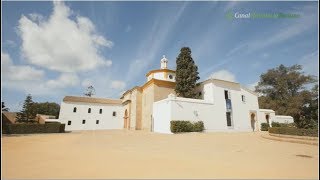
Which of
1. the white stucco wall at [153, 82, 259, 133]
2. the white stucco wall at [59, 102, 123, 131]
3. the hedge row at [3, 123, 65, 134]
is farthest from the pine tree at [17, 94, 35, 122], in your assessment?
the white stucco wall at [153, 82, 259, 133]

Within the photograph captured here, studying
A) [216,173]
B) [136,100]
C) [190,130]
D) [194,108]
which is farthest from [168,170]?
[136,100]

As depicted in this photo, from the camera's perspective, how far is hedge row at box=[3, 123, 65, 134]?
22753 millimetres

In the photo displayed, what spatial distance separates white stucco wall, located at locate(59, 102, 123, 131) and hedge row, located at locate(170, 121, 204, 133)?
68.9 ft

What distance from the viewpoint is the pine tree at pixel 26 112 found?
114ft

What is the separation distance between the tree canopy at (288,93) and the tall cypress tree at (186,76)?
70.6 feet

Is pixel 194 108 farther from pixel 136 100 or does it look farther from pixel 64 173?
pixel 64 173

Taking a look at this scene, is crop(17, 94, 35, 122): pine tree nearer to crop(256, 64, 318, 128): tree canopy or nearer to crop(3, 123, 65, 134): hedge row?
crop(3, 123, 65, 134): hedge row

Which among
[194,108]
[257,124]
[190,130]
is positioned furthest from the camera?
[257,124]

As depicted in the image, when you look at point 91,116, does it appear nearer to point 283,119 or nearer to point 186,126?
point 186,126

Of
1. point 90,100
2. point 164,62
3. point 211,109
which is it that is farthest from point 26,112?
point 211,109

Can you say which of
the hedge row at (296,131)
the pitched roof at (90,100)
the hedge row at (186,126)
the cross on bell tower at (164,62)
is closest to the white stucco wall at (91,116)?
the pitched roof at (90,100)

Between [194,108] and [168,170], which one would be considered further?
[194,108]

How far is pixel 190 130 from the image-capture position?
2158cm

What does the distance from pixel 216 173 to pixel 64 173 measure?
3998 mm
